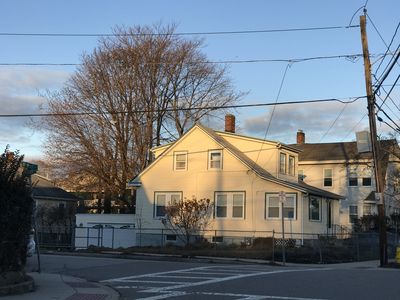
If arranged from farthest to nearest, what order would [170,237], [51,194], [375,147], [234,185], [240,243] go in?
[51,194] < [170,237] < [234,185] < [240,243] < [375,147]

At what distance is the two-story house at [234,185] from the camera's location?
110 ft

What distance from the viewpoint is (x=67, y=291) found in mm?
12984

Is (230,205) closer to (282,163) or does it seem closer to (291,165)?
(282,163)

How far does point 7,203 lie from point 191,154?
80.7 ft

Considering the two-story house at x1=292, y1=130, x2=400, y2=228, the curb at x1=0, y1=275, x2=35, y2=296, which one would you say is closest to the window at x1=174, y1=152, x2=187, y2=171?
the two-story house at x1=292, y1=130, x2=400, y2=228

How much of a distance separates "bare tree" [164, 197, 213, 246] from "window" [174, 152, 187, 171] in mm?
2638

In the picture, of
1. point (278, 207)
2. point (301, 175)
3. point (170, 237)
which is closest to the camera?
point (278, 207)

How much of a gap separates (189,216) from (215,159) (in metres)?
4.28

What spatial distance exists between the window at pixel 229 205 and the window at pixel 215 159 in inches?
70.6

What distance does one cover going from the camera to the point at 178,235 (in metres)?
35.0

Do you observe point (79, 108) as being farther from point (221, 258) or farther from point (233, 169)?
point (221, 258)

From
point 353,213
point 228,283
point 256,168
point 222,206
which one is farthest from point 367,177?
point 228,283

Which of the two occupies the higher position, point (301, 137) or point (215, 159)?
point (301, 137)

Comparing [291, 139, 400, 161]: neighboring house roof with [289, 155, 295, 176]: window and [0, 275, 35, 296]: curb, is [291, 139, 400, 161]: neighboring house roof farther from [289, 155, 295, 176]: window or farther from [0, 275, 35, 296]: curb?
[0, 275, 35, 296]: curb
